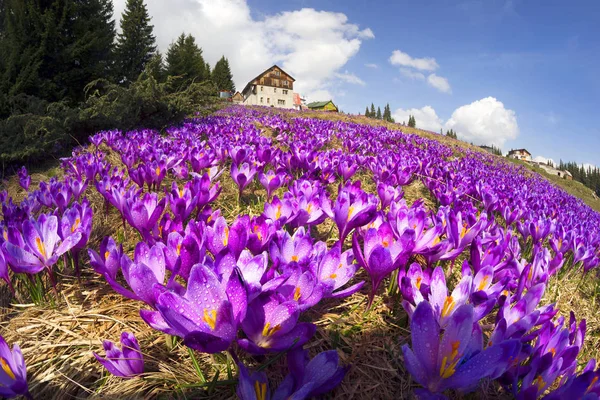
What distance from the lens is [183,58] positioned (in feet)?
132

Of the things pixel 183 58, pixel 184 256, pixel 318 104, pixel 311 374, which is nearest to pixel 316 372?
pixel 311 374

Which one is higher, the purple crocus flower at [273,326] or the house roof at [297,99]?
the house roof at [297,99]

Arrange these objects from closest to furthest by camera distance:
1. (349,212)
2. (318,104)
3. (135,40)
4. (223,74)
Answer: (349,212) < (135,40) < (223,74) < (318,104)

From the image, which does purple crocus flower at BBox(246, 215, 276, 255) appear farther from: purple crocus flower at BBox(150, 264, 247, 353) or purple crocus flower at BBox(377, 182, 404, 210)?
purple crocus flower at BBox(377, 182, 404, 210)

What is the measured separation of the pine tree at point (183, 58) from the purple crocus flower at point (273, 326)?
40.8 m

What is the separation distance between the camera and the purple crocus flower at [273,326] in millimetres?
1032

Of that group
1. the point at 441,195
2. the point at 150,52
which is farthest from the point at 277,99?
the point at 441,195

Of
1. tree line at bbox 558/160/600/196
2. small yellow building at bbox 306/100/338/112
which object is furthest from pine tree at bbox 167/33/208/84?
tree line at bbox 558/160/600/196

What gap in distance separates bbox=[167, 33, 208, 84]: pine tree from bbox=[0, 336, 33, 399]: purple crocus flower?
133 ft

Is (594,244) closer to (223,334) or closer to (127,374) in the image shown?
(223,334)

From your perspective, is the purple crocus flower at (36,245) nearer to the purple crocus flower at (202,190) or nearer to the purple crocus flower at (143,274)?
the purple crocus flower at (143,274)

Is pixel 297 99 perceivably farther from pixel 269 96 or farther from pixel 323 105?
pixel 269 96

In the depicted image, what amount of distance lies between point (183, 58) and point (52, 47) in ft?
91.4

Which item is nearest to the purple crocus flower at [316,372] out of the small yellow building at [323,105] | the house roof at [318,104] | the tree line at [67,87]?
the tree line at [67,87]
